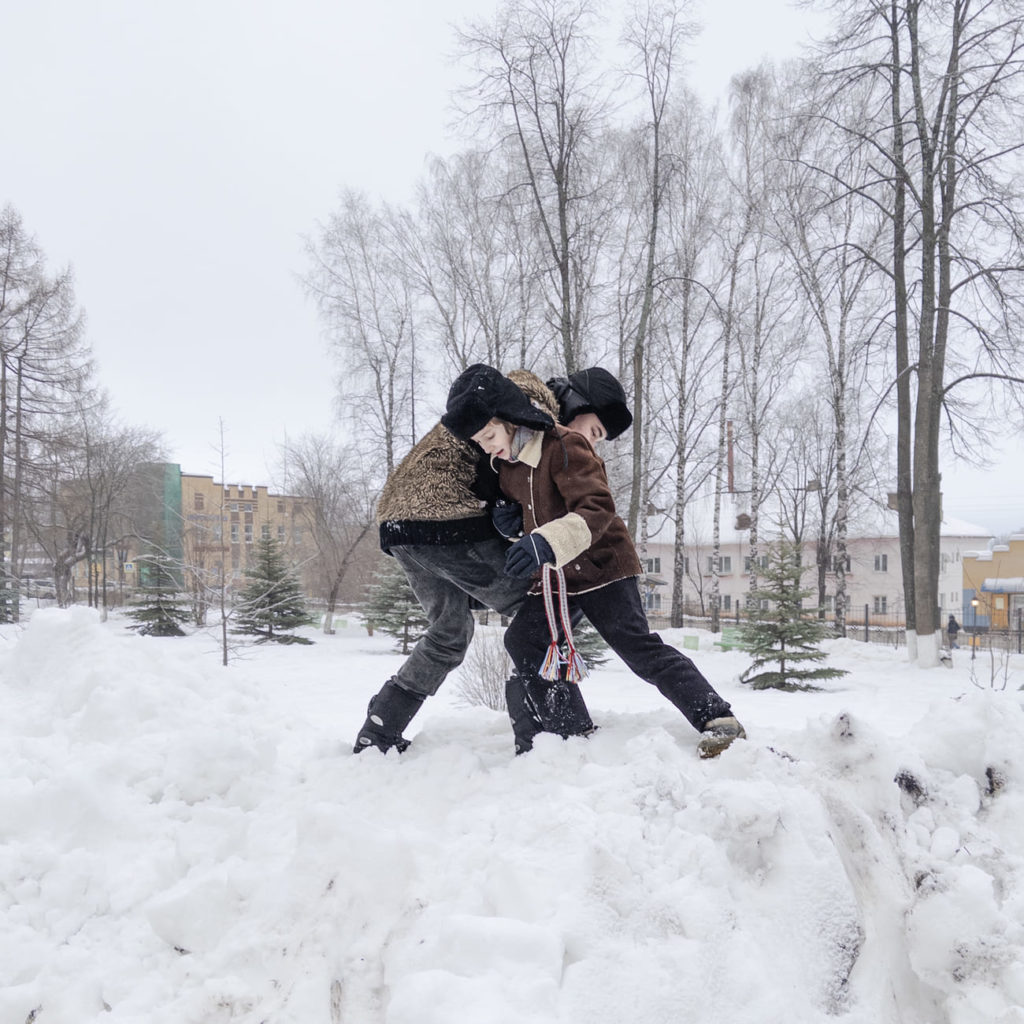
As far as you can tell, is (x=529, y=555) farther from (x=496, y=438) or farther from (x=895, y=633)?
(x=895, y=633)

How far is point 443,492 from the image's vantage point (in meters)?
2.50

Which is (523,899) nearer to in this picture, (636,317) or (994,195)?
(994,195)

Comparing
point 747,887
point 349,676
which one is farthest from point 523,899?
point 349,676

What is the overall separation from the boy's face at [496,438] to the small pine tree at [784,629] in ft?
26.5

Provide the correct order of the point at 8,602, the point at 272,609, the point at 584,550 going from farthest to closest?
the point at 272,609 < the point at 8,602 < the point at 584,550

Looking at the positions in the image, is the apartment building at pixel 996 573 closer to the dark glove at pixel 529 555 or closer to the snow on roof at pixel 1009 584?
the snow on roof at pixel 1009 584

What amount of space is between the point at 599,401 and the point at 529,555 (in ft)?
2.65

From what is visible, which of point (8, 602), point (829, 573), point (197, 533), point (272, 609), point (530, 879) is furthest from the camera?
point (829, 573)

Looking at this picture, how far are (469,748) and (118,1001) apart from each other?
3.81 feet

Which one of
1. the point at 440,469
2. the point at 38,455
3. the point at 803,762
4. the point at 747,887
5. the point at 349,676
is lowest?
the point at 349,676

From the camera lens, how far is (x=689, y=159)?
49.6 ft

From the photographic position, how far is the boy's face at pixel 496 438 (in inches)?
93.0

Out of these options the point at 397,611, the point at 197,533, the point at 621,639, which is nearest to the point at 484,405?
the point at 621,639

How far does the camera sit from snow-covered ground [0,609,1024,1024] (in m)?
1.37
